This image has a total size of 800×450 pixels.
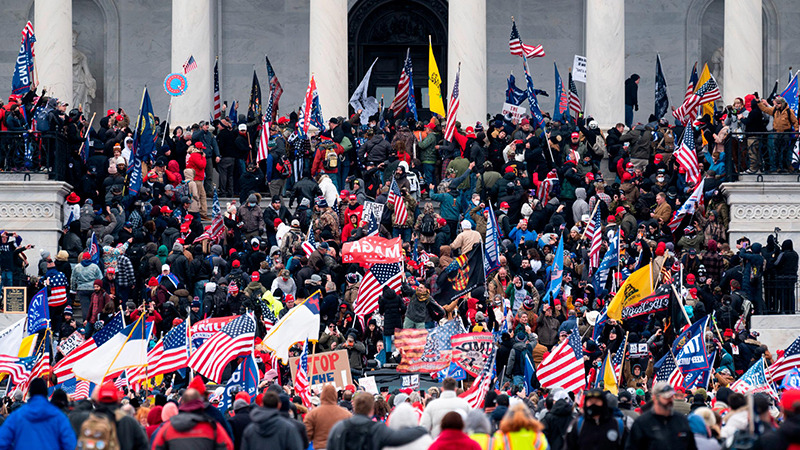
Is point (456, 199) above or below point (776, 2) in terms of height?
below

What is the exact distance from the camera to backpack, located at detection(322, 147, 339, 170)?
122 ft

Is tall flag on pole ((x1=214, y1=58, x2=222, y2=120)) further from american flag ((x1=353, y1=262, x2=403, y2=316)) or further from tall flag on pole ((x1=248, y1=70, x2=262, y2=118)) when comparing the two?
american flag ((x1=353, y1=262, x2=403, y2=316))

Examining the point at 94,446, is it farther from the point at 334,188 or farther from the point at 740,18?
the point at 740,18

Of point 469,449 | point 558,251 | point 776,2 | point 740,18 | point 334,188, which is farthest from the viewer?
point 776,2

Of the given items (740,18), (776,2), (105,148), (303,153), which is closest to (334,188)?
(303,153)

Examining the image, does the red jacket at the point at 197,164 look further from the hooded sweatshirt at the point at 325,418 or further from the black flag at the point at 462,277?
the hooded sweatshirt at the point at 325,418

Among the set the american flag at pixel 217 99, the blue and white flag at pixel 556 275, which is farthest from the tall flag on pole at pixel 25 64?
the blue and white flag at pixel 556 275

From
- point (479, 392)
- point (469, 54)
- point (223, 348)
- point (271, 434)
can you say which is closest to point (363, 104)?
point (469, 54)

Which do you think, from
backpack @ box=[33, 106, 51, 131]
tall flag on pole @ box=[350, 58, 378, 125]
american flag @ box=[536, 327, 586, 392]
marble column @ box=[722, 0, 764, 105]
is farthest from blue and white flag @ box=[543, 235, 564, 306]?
marble column @ box=[722, 0, 764, 105]

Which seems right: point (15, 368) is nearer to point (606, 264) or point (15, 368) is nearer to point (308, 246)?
point (308, 246)

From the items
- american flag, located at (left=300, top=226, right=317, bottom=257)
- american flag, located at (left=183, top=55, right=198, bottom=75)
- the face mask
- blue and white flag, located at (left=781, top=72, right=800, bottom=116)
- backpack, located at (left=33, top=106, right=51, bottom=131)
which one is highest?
american flag, located at (left=183, top=55, right=198, bottom=75)

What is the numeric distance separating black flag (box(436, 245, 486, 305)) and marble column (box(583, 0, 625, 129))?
12002mm

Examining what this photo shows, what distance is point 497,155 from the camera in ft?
124

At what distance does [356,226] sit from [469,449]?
1844 cm
